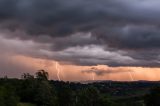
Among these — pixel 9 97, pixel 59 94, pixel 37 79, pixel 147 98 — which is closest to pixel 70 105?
pixel 59 94

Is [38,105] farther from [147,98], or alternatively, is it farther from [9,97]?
[147,98]

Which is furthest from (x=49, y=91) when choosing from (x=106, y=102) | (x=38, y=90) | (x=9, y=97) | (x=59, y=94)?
(x=9, y=97)

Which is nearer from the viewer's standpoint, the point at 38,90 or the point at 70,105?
the point at 38,90

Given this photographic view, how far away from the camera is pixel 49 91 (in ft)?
575

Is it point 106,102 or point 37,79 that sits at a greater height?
point 37,79

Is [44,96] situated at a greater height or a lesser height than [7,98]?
greater

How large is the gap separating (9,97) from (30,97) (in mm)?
41957

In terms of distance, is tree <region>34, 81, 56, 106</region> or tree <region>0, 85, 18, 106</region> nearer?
tree <region>0, 85, 18, 106</region>

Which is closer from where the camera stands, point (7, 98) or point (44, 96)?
A: point (7, 98)

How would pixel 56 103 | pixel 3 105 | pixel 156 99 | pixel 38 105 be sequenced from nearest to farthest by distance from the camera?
pixel 3 105, pixel 156 99, pixel 38 105, pixel 56 103

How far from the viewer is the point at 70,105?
197 m

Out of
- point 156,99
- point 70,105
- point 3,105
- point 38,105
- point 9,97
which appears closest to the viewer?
point 3,105

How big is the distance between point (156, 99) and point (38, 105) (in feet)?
173

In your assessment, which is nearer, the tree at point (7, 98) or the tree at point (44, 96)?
the tree at point (7, 98)
